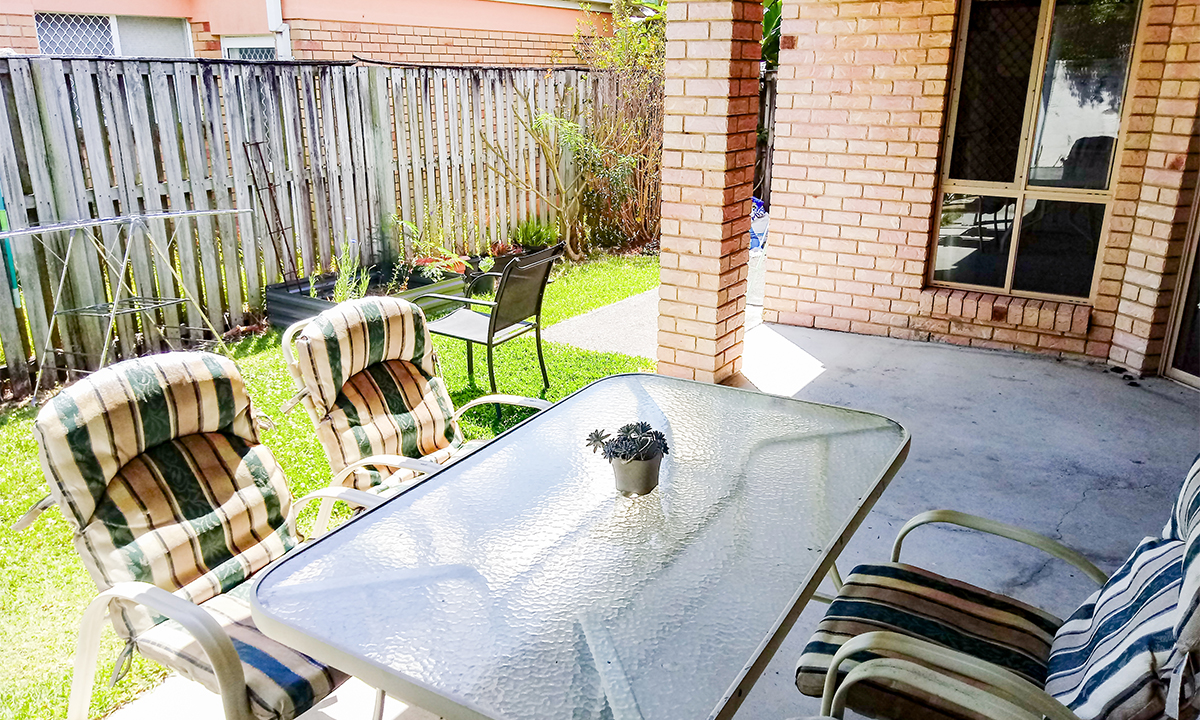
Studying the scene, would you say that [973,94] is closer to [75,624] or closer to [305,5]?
[75,624]

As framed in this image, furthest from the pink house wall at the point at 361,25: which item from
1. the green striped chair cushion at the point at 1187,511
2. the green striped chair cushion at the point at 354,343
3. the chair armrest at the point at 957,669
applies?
the green striped chair cushion at the point at 1187,511

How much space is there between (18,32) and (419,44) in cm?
391

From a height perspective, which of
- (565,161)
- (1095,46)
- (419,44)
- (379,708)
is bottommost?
(379,708)

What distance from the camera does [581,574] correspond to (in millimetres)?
1912

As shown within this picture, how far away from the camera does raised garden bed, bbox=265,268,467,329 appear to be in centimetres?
602

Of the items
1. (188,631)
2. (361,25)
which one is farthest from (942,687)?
(361,25)

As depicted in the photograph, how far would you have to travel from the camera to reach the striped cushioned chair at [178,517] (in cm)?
192

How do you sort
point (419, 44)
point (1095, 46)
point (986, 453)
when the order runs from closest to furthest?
point (986, 453) → point (1095, 46) → point (419, 44)

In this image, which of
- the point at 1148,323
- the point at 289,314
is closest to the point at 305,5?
the point at 289,314

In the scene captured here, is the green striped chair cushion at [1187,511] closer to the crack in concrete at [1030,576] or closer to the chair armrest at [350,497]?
the crack in concrete at [1030,576]

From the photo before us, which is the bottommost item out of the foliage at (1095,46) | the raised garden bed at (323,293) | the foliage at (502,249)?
the raised garden bed at (323,293)

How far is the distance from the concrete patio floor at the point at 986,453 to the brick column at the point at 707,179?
21.7 inches

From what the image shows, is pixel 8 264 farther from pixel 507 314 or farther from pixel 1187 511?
pixel 1187 511

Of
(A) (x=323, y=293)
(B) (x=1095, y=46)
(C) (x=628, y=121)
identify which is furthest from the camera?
(C) (x=628, y=121)
